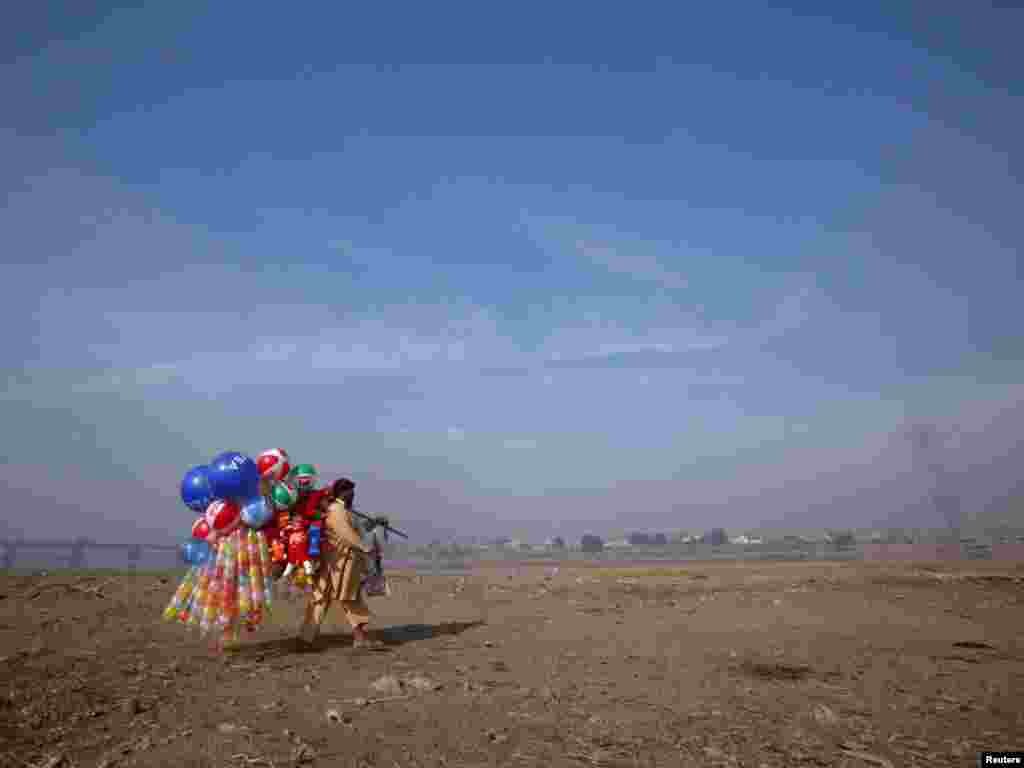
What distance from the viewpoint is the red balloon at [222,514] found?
8.91 meters

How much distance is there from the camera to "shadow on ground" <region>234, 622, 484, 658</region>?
9.30 m

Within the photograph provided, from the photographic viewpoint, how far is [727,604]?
1503 centimetres

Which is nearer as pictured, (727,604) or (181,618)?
(181,618)

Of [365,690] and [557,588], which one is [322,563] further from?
[557,588]

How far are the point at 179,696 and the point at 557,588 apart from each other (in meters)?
15.5

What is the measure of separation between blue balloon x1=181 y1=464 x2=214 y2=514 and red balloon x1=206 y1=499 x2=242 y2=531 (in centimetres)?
16

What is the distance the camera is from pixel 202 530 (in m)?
8.94

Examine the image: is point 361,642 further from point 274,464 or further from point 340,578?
point 274,464

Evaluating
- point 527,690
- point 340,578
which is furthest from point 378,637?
point 527,690

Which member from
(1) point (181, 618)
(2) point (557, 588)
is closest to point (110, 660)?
(1) point (181, 618)

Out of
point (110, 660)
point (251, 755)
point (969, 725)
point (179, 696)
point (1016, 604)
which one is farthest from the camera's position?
point (1016, 604)
